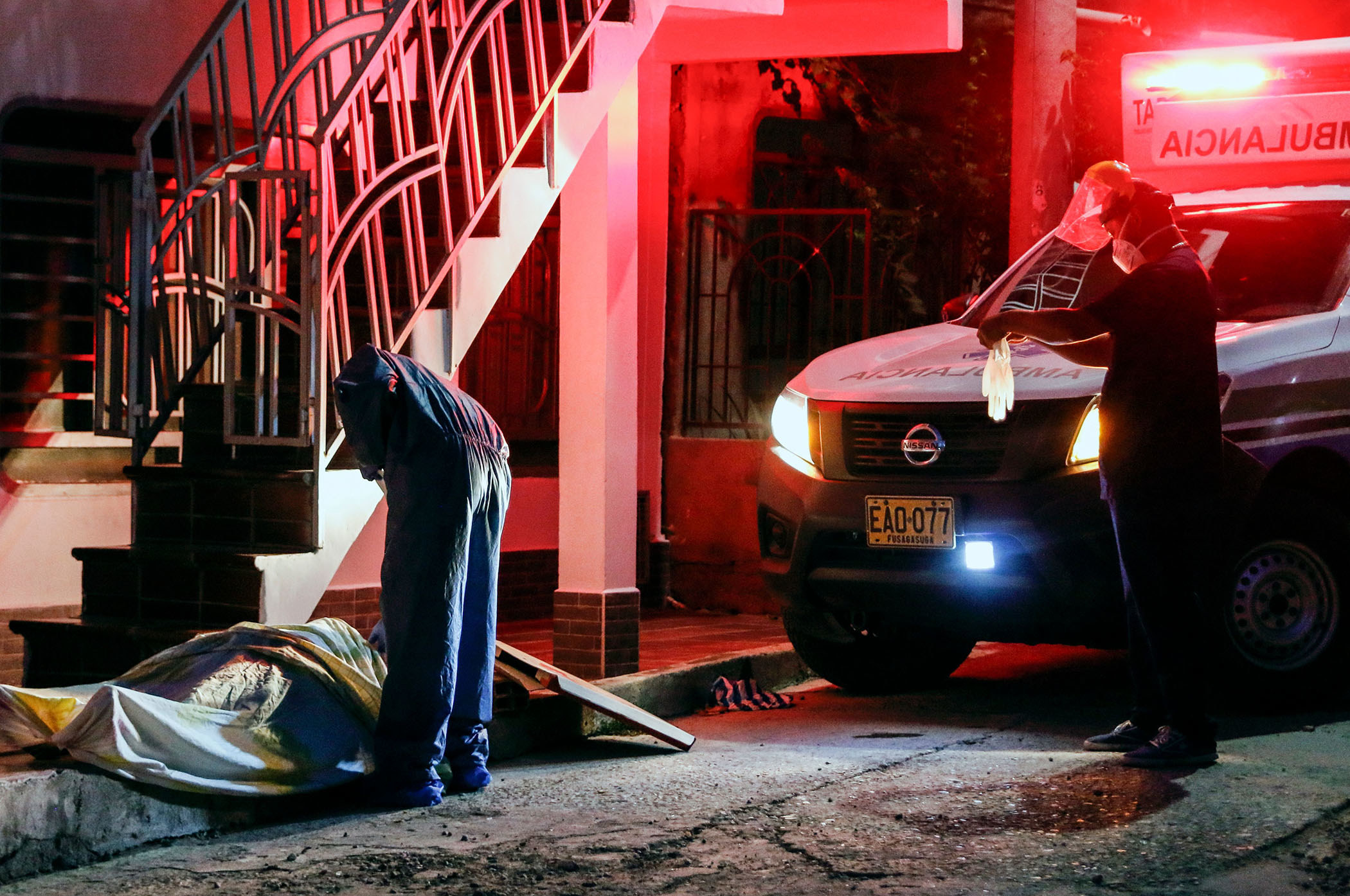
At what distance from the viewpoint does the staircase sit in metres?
6.17

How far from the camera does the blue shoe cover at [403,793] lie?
540 centimetres

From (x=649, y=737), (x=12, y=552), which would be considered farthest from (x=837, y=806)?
(x=12, y=552)

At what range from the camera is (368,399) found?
5438mm

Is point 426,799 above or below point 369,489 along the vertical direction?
below

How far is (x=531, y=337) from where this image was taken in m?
10.2

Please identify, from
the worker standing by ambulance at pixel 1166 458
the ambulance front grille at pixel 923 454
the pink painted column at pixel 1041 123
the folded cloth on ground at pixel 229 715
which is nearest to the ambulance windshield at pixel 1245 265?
the ambulance front grille at pixel 923 454

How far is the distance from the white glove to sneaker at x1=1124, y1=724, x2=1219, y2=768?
129cm

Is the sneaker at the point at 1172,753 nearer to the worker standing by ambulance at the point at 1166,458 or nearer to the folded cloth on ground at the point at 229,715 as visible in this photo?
the worker standing by ambulance at the point at 1166,458

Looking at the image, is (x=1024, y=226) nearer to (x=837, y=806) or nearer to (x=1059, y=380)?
(x=1059, y=380)

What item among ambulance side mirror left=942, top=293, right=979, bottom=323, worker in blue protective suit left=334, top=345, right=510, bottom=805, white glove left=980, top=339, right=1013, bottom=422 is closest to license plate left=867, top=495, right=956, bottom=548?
white glove left=980, top=339, right=1013, bottom=422

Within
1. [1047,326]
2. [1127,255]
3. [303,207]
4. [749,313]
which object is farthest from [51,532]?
[749,313]

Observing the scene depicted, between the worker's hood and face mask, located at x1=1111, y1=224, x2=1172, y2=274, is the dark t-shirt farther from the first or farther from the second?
the worker's hood

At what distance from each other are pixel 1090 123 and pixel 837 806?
23.9 feet

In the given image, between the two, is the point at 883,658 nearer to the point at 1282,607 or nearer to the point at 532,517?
the point at 1282,607
